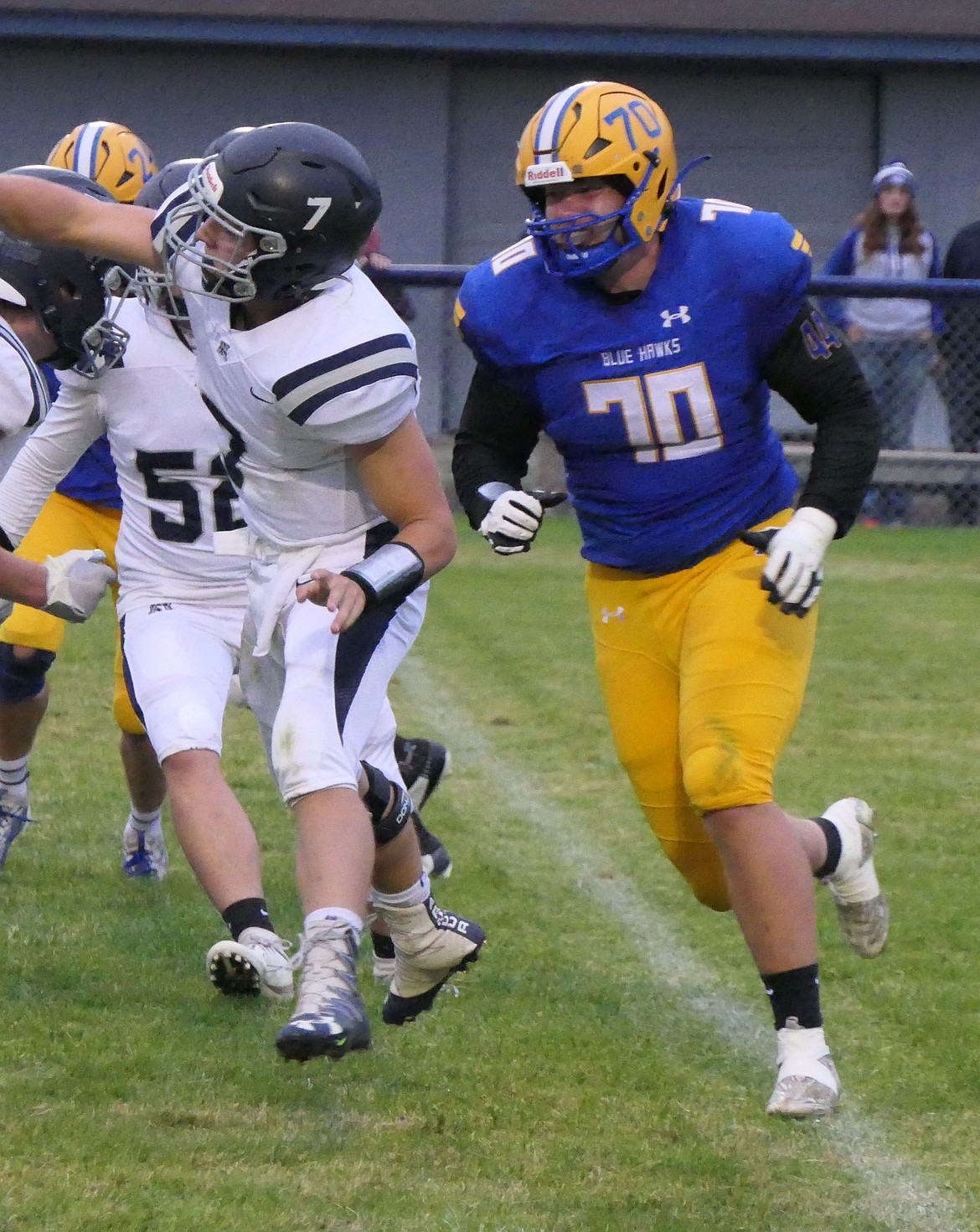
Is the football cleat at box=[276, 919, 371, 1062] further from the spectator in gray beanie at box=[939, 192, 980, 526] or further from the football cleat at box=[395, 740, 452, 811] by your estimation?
the spectator in gray beanie at box=[939, 192, 980, 526]

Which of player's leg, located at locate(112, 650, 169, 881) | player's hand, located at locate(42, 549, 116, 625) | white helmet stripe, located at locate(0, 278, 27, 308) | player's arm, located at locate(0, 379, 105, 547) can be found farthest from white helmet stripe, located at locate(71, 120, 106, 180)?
player's hand, located at locate(42, 549, 116, 625)

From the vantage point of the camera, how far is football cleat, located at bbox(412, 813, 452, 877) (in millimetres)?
4926

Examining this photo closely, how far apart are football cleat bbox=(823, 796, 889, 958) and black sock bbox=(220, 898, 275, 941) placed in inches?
46.7

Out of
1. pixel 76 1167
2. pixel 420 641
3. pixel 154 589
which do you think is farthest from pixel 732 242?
pixel 420 641

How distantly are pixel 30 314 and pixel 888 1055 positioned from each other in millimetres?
2434

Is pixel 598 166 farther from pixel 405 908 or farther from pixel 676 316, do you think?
pixel 405 908

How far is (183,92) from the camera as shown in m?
14.3

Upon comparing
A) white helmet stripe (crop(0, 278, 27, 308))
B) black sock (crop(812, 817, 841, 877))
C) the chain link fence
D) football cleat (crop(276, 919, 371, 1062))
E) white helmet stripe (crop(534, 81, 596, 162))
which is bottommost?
the chain link fence

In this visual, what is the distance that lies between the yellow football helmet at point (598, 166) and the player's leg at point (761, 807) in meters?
0.72

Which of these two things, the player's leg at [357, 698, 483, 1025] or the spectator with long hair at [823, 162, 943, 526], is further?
the spectator with long hair at [823, 162, 943, 526]

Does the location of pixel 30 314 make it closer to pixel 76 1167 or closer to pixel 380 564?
pixel 380 564

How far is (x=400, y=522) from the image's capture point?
143 inches

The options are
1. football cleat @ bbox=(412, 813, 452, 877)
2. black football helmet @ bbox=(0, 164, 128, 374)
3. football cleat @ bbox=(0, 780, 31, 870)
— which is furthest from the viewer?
football cleat @ bbox=(0, 780, 31, 870)

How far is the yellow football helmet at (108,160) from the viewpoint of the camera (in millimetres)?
5969
